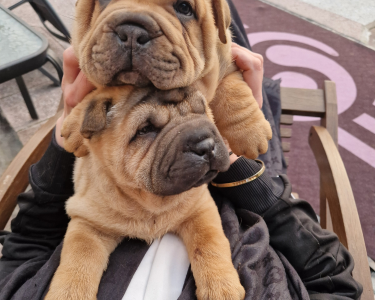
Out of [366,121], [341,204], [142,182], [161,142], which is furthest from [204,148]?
[366,121]

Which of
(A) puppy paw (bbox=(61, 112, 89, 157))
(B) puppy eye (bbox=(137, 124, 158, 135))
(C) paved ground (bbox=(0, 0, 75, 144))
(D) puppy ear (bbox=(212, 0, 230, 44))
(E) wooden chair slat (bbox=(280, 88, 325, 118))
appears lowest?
(C) paved ground (bbox=(0, 0, 75, 144))

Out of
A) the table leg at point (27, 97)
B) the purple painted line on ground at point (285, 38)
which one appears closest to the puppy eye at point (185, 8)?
the table leg at point (27, 97)

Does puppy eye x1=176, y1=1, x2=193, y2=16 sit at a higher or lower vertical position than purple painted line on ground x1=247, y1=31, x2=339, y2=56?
higher

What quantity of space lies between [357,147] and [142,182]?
105 inches

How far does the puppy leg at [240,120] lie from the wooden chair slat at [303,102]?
40.0 inches

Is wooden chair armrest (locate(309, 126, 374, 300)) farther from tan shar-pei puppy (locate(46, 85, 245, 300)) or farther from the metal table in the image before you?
the metal table

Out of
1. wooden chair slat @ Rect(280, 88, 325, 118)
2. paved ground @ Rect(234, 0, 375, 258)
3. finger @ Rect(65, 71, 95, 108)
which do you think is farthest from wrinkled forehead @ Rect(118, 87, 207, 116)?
paved ground @ Rect(234, 0, 375, 258)

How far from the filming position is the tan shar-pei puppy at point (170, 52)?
3.08 ft

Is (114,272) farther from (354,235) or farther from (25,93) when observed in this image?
(25,93)

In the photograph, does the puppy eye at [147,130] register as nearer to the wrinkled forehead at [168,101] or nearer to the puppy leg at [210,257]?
the wrinkled forehead at [168,101]

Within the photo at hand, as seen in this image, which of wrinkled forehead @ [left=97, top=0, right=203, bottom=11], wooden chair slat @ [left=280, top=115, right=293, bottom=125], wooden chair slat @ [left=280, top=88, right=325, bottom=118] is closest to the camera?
wrinkled forehead @ [left=97, top=0, right=203, bottom=11]

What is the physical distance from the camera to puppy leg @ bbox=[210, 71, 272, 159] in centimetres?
128

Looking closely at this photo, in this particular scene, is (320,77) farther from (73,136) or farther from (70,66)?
(73,136)

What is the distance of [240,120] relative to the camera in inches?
51.7
